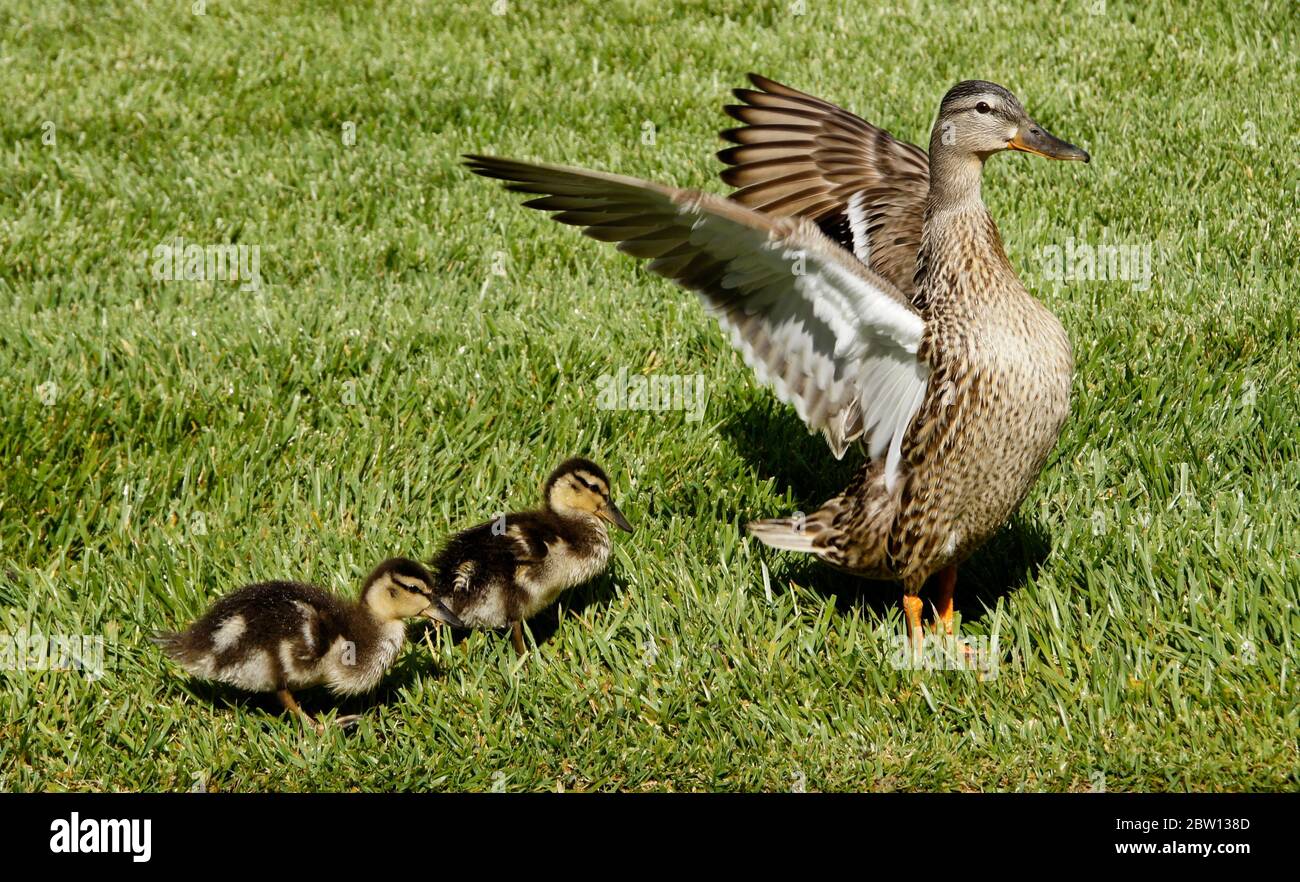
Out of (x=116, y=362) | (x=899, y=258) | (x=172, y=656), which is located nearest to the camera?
(x=172, y=656)

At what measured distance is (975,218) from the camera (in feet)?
14.8

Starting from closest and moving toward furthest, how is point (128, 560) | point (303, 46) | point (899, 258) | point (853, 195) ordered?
point (128, 560), point (899, 258), point (853, 195), point (303, 46)

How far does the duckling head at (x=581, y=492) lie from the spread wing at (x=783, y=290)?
707mm

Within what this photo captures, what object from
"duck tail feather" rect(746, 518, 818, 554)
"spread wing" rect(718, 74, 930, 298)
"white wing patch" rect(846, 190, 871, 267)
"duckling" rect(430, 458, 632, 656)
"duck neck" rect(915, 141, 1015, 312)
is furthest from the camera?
"spread wing" rect(718, 74, 930, 298)

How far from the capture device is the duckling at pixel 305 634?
4.13 m

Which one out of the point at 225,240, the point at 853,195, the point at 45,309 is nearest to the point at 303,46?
the point at 225,240

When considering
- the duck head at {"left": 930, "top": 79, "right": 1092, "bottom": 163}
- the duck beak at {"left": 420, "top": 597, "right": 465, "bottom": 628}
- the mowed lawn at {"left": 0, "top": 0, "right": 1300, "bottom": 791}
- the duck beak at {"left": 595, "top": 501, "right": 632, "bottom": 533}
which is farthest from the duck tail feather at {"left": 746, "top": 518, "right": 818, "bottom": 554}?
the duck head at {"left": 930, "top": 79, "right": 1092, "bottom": 163}

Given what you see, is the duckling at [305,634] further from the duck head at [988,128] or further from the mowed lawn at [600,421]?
the duck head at [988,128]

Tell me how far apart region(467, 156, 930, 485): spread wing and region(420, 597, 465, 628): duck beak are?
1.31m

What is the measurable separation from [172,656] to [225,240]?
12.8 feet

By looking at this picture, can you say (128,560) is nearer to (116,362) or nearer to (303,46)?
(116,362)

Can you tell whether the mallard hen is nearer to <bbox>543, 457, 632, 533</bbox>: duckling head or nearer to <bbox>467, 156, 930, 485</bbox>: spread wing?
<bbox>467, 156, 930, 485</bbox>: spread wing

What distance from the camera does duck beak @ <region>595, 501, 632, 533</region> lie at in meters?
4.81

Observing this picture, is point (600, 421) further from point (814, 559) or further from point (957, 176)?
point (957, 176)
